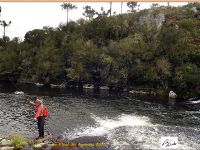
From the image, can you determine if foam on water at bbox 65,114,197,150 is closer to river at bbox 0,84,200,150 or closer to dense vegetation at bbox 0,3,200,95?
river at bbox 0,84,200,150

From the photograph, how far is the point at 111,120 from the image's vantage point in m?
47.0

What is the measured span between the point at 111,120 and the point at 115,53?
160 feet

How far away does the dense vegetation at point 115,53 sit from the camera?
281 feet

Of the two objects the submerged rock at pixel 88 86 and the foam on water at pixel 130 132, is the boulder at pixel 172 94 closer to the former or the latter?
the submerged rock at pixel 88 86

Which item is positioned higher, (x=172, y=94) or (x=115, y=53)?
(x=115, y=53)

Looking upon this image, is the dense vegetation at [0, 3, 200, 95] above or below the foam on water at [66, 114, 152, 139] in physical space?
above

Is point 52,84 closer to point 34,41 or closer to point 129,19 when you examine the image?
point 34,41

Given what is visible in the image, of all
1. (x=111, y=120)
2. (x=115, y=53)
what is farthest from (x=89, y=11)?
(x=111, y=120)

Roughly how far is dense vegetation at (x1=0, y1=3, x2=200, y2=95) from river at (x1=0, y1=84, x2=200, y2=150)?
18.5 m

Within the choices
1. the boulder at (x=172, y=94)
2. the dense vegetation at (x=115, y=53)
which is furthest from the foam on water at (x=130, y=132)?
the dense vegetation at (x=115, y=53)

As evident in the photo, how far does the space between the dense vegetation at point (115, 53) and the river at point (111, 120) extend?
727 inches

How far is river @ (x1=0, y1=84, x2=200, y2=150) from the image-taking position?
3738 centimetres
